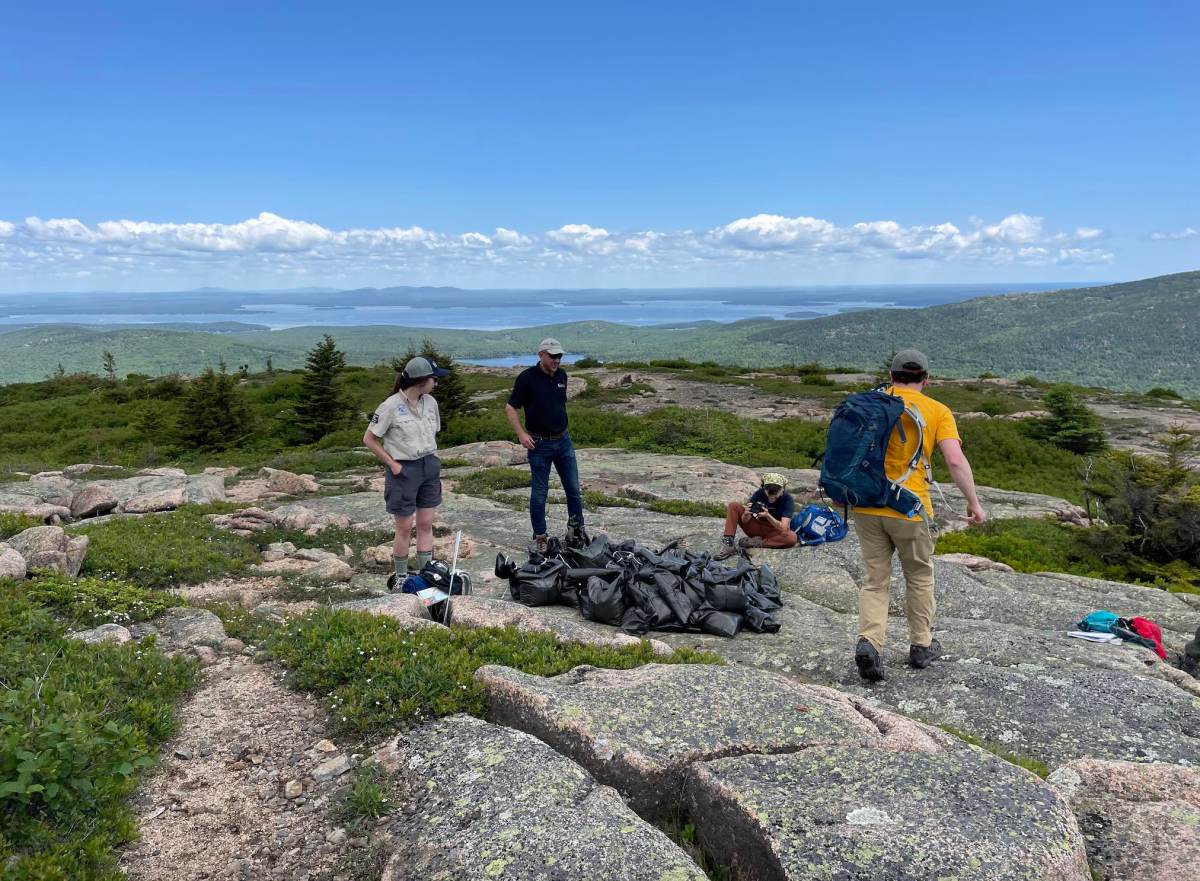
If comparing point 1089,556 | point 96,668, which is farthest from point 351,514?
point 1089,556

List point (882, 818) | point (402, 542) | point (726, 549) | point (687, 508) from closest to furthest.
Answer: point (882, 818) → point (402, 542) → point (726, 549) → point (687, 508)

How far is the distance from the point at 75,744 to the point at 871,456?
6182 millimetres

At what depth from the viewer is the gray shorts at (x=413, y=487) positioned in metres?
9.03

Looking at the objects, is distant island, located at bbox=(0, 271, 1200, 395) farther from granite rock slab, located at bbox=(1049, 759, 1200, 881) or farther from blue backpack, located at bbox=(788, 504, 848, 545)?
granite rock slab, located at bbox=(1049, 759, 1200, 881)


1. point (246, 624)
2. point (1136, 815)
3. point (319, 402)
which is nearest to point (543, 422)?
point (246, 624)

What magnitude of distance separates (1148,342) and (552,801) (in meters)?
182

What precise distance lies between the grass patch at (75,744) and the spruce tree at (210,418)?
2463 centimetres

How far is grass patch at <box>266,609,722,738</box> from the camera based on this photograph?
507 centimetres

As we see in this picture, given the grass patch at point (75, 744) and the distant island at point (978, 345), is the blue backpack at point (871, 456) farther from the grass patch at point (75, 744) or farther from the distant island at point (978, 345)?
the distant island at point (978, 345)

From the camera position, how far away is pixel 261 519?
12898mm

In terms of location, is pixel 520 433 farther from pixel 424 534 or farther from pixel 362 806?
pixel 362 806

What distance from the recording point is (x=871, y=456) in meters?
6.34

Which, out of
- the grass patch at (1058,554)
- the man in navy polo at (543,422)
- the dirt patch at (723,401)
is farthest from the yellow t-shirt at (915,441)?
the dirt patch at (723,401)

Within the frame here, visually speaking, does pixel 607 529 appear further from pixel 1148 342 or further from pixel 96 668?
pixel 1148 342
